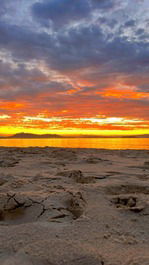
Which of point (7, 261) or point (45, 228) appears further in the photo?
point (45, 228)

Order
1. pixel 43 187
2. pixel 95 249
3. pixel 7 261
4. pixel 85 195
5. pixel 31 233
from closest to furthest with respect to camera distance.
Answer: pixel 7 261
pixel 95 249
pixel 31 233
pixel 85 195
pixel 43 187

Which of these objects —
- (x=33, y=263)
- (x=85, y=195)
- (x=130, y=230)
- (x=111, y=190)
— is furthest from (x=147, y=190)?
(x=33, y=263)

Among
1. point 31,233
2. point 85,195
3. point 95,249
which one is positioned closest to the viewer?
point 95,249

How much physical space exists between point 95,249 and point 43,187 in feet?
4.91

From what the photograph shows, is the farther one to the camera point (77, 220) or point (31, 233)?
point (77, 220)

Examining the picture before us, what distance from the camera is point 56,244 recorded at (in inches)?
57.9

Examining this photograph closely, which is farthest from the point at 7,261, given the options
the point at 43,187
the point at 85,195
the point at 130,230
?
the point at 43,187

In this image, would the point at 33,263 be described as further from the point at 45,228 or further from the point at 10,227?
the point at 10,227

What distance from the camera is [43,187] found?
111 inches

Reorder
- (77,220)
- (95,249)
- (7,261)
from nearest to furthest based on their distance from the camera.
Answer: (7,261)
(95,249)
(77,220)

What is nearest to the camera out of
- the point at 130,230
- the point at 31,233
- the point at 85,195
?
the point at 31,233

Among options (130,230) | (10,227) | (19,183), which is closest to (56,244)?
(10,227)

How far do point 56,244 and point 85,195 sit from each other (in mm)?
1083

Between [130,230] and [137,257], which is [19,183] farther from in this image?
[137,257]
